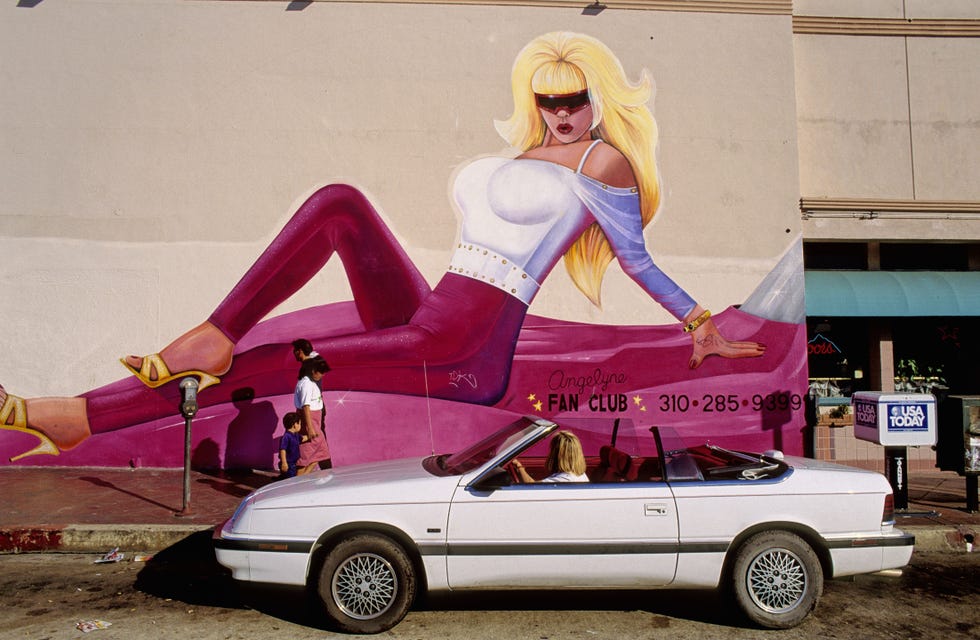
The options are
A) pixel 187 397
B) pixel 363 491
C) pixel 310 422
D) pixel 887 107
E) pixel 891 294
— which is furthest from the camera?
pixel 887 107

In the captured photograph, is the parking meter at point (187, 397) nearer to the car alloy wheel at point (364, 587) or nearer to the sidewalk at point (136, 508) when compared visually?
the sidewalk at point (136, 508)

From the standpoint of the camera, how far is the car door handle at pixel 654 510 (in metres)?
5.02

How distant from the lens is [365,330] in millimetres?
10352

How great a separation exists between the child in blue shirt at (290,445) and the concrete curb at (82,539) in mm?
1543

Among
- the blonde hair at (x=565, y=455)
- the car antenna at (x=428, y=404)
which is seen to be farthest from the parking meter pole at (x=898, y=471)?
the car antenna at (x=428, y=404)

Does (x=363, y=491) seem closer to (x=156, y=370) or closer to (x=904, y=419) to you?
(x=904, y=419)

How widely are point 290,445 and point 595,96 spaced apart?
20.5 feet

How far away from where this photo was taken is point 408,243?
10469 millimetres

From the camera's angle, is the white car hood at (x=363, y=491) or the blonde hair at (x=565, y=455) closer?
the white car hood at (x=363, y=491)

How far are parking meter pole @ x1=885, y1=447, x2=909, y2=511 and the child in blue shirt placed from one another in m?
6.31

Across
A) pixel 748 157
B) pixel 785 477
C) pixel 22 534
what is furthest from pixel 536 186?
pixel 22 534

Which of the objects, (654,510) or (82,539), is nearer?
(654,510)

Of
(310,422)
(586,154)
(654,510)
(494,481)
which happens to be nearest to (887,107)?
(586,154)

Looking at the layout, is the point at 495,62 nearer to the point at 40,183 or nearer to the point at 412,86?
the point at 412,86
